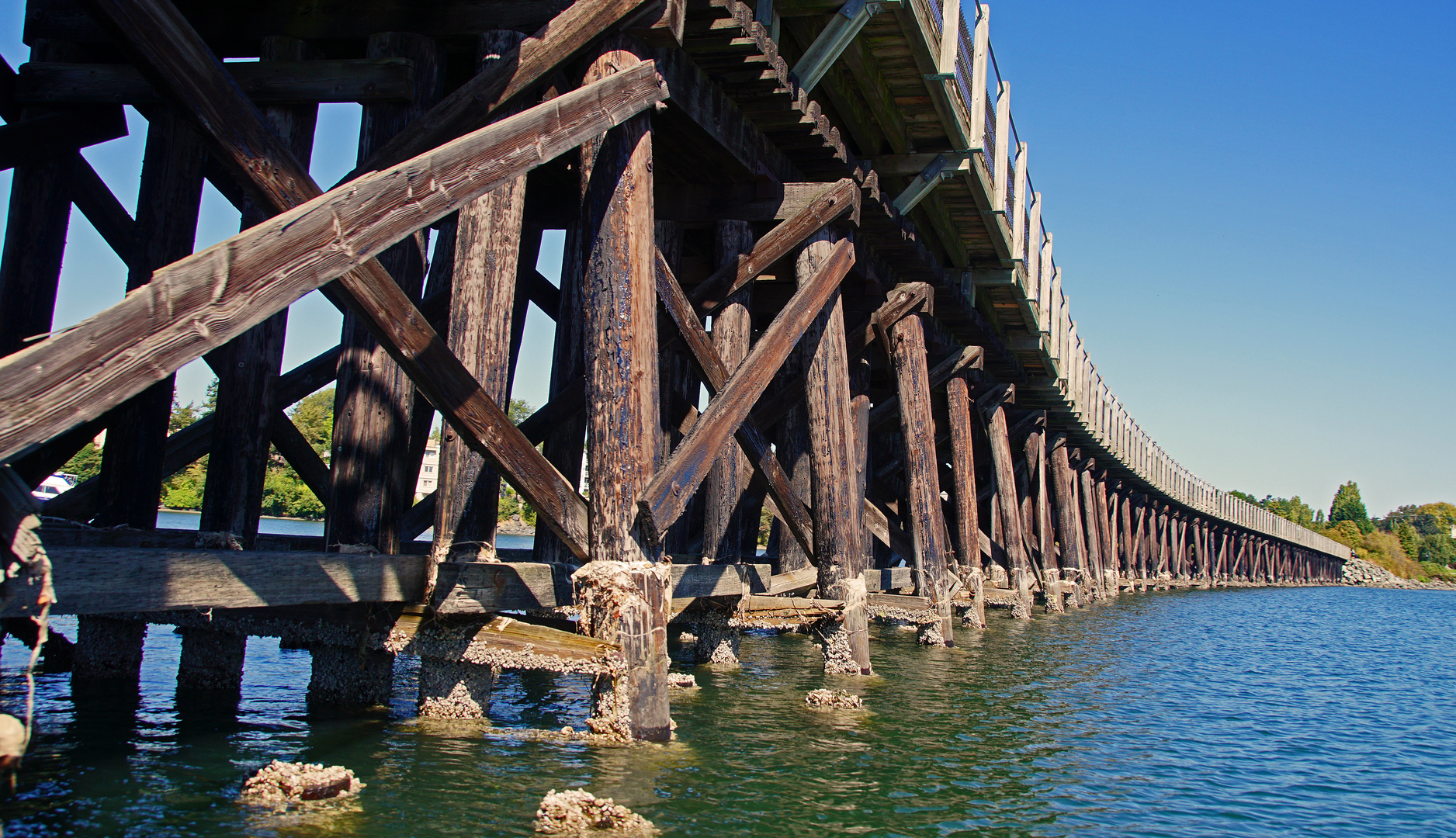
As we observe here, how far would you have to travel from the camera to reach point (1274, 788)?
5848 mm

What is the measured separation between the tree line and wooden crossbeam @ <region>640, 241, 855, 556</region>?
90156 millimetres

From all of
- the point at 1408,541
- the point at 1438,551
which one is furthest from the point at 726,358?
the point at 1438,551

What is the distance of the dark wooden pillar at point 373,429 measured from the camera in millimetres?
5047

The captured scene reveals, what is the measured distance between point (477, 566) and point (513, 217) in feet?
5.23

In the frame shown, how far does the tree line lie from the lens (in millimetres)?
94125

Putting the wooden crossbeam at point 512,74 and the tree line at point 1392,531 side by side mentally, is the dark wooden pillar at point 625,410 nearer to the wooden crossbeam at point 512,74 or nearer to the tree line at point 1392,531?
the wooden crossbeam at point 512,74

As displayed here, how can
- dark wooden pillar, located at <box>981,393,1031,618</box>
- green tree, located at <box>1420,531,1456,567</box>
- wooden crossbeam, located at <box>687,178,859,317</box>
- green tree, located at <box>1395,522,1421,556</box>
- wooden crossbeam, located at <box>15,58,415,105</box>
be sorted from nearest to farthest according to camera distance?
1. wooden crossbeam, located at <box>15,58,415,105</box>
2. wooden crossbeam, located at <box>687,178,859,317</box>
3. dark wooden pillar, located at <box>981,393,1031,618</box>
4. green tree, located at <box>1395,522,1421,556</box>
5. green tree, located at <box>1420,531,1456,567</box>

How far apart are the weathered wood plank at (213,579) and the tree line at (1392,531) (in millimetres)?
93432

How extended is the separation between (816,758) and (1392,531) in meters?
140

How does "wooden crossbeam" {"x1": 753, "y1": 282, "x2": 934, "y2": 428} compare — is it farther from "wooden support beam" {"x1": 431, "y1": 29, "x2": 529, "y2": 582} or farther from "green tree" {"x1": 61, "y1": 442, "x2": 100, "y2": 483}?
"green tree" {"x1": 61, "y1": 442, "x2": 100, "y2": 483}

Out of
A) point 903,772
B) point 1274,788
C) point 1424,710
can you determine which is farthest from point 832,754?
point 1424,710

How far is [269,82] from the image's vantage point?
5.34 metres

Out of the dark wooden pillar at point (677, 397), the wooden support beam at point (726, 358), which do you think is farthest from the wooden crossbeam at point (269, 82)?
the wooden support beam at point (726, 358)

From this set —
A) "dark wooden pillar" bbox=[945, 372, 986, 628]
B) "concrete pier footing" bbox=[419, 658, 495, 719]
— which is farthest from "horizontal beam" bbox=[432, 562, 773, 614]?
"dark wooden pillar" bbox=[945, 372, 986, 628]
